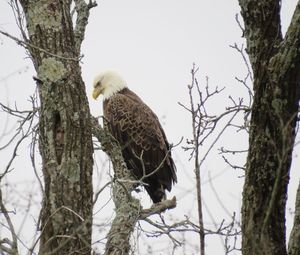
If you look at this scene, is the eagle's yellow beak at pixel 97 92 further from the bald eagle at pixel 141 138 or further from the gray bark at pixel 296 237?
the gray bark at pixel 296 237

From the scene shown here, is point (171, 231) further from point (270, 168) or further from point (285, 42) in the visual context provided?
point (285, 42)

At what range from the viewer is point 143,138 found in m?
7.48

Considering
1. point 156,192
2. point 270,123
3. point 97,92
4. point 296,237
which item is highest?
point 97,92

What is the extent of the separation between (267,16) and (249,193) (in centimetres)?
83

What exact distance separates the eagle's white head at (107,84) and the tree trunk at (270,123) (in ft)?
17.4

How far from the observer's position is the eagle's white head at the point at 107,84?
8.17 m

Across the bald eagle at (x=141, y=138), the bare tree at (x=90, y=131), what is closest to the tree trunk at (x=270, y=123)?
the bare tree at (x=90, y=131)

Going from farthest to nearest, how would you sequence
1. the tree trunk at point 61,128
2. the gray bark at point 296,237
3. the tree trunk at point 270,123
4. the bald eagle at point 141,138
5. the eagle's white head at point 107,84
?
the eagle's white head at point 107,84 → the bald eagle at point 141,138 → the tree trunk at point 61,128 → the gray bark at point 296,237 → the tree trunk at point 270,123

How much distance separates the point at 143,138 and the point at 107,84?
1160mm

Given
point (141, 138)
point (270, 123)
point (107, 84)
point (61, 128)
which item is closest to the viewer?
point (270, 123)

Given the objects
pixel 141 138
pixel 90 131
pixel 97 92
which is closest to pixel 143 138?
pixel 141 138

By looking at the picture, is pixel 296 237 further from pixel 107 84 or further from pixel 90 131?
pixel 107 84

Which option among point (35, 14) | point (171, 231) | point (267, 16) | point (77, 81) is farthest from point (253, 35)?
point (171, 231)

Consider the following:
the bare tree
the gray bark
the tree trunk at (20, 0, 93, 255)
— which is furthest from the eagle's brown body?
the gray bark
